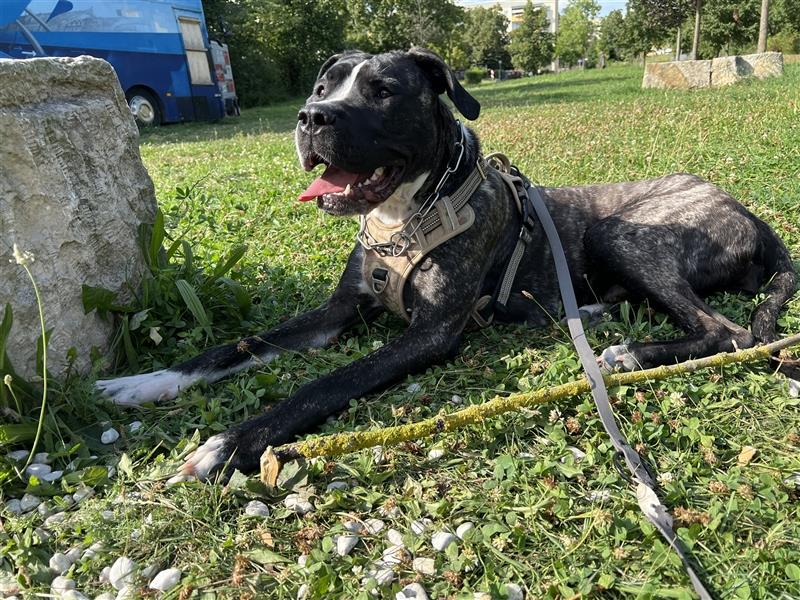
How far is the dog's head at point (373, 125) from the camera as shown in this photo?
2.95m

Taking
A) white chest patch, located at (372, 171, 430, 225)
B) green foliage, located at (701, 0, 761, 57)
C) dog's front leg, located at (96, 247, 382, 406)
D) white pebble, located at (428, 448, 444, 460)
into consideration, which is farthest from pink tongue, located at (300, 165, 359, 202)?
green foliage, located at (701, 0, 761, 57)

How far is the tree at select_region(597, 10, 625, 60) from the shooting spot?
50344mm

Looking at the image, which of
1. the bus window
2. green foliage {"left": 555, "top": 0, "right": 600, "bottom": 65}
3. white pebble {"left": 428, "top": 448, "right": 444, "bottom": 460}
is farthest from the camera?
green foliage {"left": 555, "top": 0, "right": 600, "bottom": 65}

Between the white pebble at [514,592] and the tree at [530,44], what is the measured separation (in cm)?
7464

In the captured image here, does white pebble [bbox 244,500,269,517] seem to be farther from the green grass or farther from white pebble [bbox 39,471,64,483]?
white pebble [bbox 39,471,64,483]

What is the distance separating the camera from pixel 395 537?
211cm

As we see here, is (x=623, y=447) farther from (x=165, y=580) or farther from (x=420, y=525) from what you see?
(x=165, y=580)

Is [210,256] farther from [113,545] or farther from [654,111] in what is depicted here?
[654,111]

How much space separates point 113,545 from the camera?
208 cm

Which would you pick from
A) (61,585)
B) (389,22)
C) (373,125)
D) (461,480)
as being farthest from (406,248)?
(389,22)

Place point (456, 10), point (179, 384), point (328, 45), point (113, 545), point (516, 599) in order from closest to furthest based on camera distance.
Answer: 1. point (516, 599)
2. point (113, 545)
3. point (179, 384)
4. point (328, 45)
5. point (456, 10)

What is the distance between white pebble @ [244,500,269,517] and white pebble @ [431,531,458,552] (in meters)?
0.61

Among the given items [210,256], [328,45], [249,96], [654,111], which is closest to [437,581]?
[210,256]

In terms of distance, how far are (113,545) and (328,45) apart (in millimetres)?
38465
